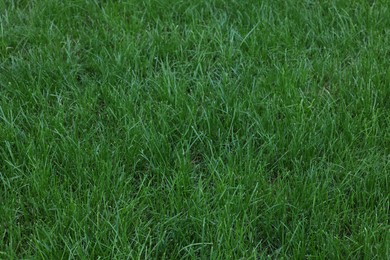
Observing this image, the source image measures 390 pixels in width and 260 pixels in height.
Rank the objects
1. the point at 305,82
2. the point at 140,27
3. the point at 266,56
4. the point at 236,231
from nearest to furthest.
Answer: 1. the point at 236,231
2. the point at 305,82
3. the point at 266,56
4. the point at 140,27

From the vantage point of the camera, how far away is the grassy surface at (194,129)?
2736 millimetres

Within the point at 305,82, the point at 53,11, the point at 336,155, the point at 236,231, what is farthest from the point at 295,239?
the point at 53,11

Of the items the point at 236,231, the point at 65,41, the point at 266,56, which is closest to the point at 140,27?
the point at 65,41

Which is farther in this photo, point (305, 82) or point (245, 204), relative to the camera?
point (305, 82)

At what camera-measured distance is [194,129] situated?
3240 mm

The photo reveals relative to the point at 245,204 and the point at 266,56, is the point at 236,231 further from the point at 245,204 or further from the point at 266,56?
the point at 266,56

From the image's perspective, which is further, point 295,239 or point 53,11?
point 53,11

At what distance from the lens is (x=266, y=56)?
3.84 m

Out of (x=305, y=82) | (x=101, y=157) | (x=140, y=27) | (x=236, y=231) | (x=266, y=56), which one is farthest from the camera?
(x=140, y=27)

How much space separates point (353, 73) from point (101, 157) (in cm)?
142

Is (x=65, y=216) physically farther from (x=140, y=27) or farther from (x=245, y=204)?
(x=140, y=27)

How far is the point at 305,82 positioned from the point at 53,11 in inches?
63.1

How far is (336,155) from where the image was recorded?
3137mm

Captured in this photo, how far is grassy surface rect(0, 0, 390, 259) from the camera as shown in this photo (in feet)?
8.98
